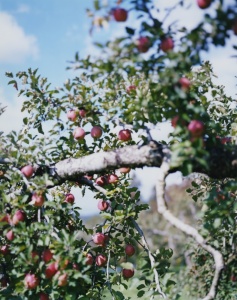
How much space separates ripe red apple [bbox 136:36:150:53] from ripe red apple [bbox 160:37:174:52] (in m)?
0.08

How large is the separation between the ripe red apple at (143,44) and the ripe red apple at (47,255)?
3.89 ft

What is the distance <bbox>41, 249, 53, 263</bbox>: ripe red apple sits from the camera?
2.16 m

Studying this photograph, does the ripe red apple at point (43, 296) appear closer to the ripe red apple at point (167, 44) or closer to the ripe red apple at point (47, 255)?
the ripe red apple at point (47, 255)

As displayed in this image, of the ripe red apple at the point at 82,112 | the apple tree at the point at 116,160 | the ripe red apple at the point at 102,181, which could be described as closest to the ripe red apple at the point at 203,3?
the apple tree at the point at 116,160

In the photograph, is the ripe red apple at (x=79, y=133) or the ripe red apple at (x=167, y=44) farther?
the ripe red apple at (x=79, y=133)


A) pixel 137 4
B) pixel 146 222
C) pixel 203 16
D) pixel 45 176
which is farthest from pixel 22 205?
pixel 146 222

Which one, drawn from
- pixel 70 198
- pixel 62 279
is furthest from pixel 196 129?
pixel 70 198

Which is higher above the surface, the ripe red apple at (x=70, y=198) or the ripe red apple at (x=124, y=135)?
the ripe red apple at (x=124, y=135)

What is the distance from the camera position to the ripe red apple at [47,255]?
7.10 feet

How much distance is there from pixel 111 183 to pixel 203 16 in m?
1.39

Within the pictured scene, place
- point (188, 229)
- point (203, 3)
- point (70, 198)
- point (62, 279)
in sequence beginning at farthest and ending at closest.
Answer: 1. point (70, 198)
2. point (62, 279)
3. point (188, 229)
4. point (203, 3)

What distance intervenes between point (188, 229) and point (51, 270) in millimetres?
770

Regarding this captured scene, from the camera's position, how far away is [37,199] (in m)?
2.26

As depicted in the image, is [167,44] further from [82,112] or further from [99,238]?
[99,238]
